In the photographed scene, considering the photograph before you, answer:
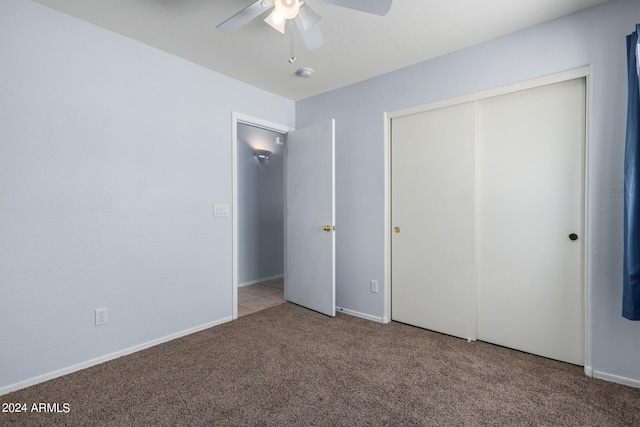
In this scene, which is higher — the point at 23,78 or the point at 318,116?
the point at 318,116

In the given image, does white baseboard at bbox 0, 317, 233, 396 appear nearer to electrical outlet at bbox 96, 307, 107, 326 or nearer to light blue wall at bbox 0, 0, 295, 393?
light blue wall at bbox 0, 0, 295, 393

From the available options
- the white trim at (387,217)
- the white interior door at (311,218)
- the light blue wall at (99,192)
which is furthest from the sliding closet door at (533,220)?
the light blue wall at (99,192)

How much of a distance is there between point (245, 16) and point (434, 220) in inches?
83.2

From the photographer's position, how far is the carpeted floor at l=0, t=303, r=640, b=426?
165cm

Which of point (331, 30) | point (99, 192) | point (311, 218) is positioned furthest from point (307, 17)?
point (311, 218)

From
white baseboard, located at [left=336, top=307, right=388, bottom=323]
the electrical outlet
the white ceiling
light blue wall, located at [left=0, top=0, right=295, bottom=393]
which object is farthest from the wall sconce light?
the electrical outlet

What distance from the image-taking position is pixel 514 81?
2.32m

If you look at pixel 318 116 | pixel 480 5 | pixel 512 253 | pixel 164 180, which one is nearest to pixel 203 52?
pixel 164 180

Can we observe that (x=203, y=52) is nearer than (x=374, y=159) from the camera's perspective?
Yes

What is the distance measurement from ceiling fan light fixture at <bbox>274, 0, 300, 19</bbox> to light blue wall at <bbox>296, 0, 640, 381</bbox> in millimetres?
1610

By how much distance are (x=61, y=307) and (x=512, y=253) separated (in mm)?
3246

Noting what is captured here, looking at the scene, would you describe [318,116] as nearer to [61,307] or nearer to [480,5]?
[480,5]

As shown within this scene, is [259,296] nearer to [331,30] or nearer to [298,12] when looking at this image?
[331,30]

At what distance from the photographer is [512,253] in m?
2.41
